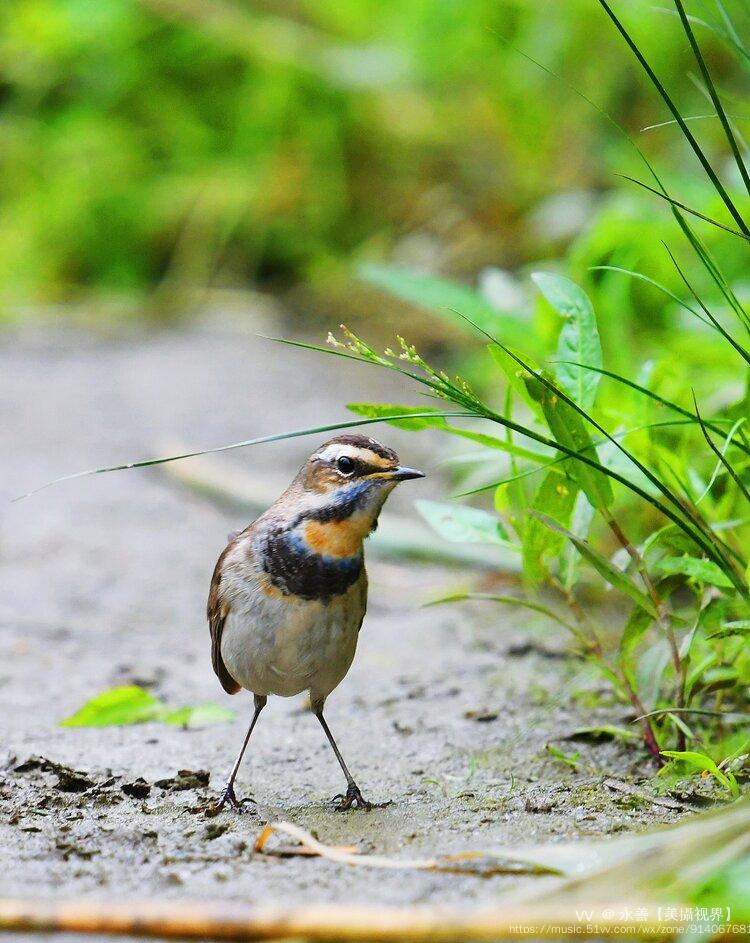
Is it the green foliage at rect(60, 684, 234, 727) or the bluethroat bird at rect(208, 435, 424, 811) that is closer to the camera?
the bluethroat bird at rect(208, 435, 424, 811)

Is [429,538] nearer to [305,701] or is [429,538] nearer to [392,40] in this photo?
[305,701]

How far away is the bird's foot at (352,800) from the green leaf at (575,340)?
1.20m

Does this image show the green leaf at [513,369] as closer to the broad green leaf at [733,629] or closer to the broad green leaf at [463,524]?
the broad green leaf at [463,524]

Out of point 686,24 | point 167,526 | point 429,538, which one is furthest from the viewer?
point 167,526

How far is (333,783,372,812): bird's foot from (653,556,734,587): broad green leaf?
1001 mm

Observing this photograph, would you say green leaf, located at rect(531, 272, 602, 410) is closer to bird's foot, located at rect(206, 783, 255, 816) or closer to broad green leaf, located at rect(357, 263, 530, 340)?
broad green leaf, located at rect(357, 263, 530, 340)

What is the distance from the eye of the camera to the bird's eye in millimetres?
3305

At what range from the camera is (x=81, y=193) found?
1066 centimetres

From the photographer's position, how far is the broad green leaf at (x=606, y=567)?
10.1 ft

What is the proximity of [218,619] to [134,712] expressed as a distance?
2.08ft

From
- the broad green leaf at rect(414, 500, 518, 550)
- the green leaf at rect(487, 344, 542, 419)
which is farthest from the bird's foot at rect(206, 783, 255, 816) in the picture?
the green leaf at rect(487, 344, 542, 419)

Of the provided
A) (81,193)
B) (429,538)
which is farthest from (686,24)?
(81,193)

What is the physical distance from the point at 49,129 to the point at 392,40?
363 centimetres

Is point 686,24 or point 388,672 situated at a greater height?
point 686,24
